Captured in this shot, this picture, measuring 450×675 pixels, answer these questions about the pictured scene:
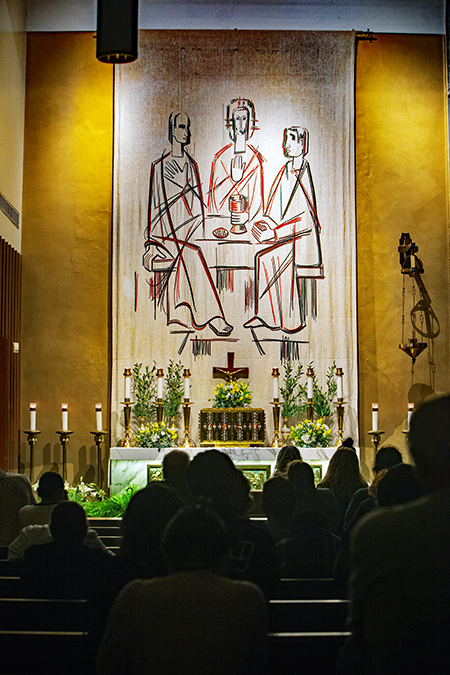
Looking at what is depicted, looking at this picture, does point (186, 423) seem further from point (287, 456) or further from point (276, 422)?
point (287, 456)

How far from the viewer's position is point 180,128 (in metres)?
9.95

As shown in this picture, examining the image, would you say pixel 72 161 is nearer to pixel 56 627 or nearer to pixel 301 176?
pixel 301 176

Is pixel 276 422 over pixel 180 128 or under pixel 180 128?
under

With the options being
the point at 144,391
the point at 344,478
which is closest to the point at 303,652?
the point at 344,478

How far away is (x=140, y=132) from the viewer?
991cm

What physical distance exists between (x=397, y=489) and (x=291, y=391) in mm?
6080

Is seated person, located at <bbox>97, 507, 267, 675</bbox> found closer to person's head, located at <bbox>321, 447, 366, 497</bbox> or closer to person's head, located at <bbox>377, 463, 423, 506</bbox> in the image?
person's head, located at <bbox>377, 463, 423, 506</bbox>

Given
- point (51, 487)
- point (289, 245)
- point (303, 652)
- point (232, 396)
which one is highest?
point (289, 245)

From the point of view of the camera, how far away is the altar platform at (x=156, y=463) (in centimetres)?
877

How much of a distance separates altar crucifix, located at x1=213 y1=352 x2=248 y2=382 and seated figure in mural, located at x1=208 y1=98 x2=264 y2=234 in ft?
5.77

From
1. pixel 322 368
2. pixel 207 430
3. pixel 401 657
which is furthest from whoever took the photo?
pixel 322 368

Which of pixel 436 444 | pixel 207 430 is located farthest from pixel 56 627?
pixel 207 430

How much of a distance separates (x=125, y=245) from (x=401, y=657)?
27.3ft

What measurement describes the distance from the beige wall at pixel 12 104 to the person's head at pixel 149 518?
6537mm
